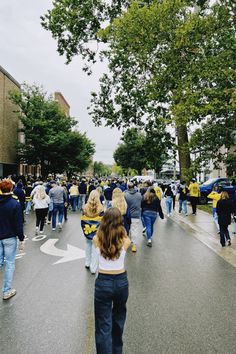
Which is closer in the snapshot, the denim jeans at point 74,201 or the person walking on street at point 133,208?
the person walking on street at point 133,208

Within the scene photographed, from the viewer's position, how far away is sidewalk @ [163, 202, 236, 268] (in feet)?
29.9

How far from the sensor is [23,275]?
6.89 metres

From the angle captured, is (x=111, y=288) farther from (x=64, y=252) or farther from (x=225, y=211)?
(x=225, y=211)

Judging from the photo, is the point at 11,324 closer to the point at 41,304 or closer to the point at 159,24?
the point at 41,304

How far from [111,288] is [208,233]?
379 inches

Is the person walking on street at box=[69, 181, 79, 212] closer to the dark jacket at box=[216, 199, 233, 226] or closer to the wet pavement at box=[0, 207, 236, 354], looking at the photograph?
the wet pavement at box=[0, 207, 236, 354]

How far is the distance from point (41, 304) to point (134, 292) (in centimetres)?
158

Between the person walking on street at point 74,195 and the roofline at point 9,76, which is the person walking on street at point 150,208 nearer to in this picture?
the person walking on street at point 74,195

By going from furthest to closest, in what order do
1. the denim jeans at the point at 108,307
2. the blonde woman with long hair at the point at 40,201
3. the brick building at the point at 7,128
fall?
the brick building at the point at 7,128 → the blonde woman with long hair at the point at 40,201 → the denim jeans at the point at 108,307

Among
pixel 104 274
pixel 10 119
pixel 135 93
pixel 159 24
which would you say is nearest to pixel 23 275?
pixel 104 274

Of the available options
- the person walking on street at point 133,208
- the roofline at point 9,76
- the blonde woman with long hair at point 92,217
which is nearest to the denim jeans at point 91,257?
the blonde woman with long hair at point 92,217

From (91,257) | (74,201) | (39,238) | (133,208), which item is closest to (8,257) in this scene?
(91,257)

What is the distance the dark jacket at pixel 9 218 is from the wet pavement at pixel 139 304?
3.56ft

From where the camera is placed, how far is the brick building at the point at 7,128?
3291 centimetres
